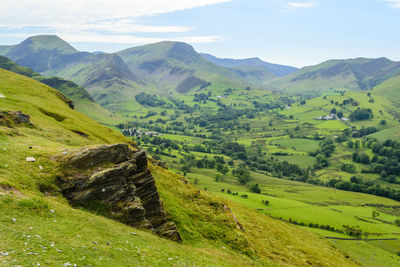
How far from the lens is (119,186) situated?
38062mm

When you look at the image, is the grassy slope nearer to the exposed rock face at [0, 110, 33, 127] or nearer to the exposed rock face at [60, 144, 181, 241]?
the exposed rock face at [60, 144, 181, 241]

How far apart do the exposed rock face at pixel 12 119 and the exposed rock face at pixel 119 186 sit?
27746 mm

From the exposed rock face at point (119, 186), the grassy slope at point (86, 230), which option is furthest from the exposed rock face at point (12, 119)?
the exposed rock face at point (119, 186)

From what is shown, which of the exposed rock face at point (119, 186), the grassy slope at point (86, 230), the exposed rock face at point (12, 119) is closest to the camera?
the grassy slope at point (86, 230)

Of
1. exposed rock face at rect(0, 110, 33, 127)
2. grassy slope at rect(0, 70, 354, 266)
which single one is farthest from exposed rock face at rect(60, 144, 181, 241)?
exposed rock face at rect(0, 110, 33, 127)

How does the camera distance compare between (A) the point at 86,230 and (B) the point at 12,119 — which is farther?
(B) the point at 12,119

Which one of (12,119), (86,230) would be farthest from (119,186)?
(12,119)

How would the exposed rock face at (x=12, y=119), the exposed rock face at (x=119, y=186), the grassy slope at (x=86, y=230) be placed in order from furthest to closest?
the exposed rock face at (x=12, y=119) < the exposed rock face at (x=119, y=186) < the grassy slope at (x=86, y=230)

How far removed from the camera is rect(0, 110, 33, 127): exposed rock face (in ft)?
178

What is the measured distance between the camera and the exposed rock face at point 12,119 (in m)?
54.4

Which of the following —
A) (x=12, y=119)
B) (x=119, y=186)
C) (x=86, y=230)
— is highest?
(x=12, y=119)

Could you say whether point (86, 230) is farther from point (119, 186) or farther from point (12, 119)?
point (12, 119)

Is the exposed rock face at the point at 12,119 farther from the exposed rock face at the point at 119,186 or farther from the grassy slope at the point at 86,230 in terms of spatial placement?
the exposed rock face at the point at 119,186

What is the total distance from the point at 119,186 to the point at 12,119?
129ft
